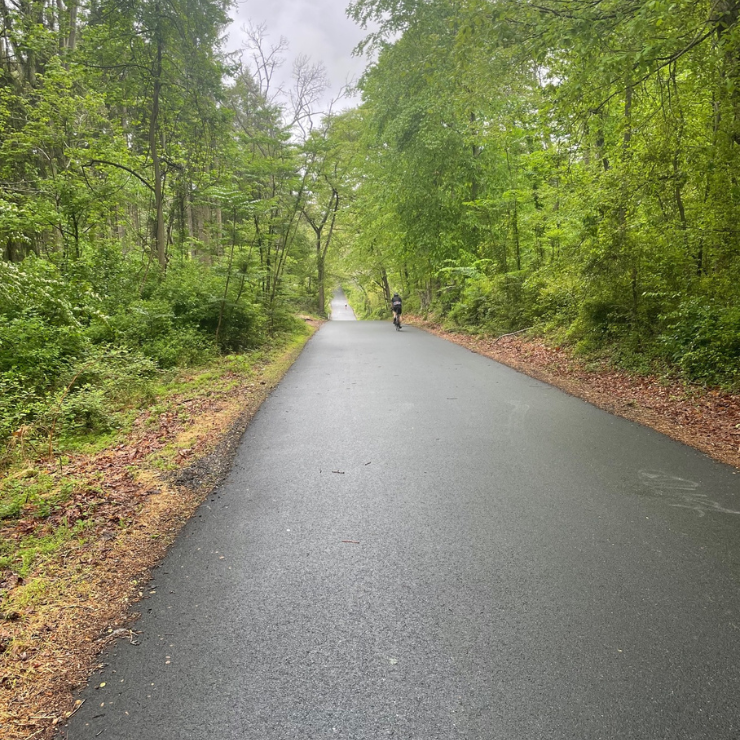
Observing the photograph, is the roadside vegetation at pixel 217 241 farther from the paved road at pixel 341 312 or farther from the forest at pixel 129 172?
the paved road at pixel 341 312

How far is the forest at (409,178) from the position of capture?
541 cm

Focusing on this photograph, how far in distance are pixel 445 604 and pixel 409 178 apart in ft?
57.8

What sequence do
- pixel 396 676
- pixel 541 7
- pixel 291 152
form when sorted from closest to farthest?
1. pixel 396 676
2. pixel 541 7
3. pixel 291 152

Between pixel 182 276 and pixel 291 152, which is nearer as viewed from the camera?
pixel 182 276

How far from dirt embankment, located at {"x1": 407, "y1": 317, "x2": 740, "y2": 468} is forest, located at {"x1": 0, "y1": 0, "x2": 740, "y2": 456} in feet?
1.33

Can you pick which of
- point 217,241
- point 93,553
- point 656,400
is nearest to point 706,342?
point 656,400

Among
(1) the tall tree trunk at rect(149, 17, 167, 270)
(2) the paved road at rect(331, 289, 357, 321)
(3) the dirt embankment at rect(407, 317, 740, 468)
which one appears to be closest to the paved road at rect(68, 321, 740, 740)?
(3) the dirt embankment at rect(407, 317, 740, 468)

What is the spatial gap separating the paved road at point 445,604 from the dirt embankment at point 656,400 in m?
0.81

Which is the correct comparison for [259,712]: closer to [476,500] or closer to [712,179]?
[476,500]

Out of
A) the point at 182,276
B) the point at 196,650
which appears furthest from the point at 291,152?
the point at 196,650

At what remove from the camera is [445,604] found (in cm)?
263

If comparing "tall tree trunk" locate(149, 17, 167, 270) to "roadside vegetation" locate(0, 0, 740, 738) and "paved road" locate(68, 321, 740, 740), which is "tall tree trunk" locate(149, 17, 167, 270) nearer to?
"roadside vegetation" locate(0, 0, 740, 738)

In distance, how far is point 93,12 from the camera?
984cm

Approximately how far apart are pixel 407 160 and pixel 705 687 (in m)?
17.8
